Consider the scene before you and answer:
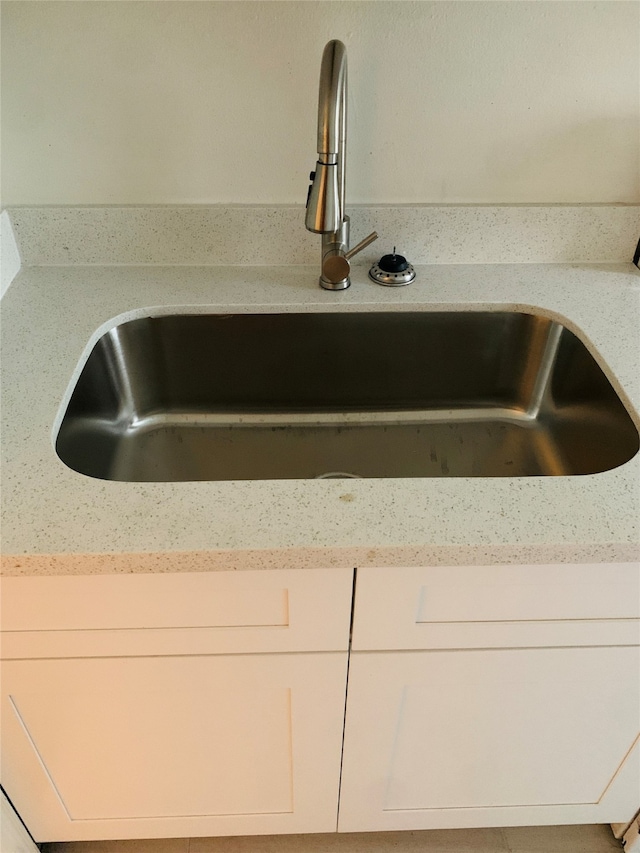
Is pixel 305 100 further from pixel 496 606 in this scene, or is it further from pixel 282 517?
pixel 496 606

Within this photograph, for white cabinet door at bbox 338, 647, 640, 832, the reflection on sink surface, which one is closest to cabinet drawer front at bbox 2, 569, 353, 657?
white cabinet door at bbox 338, 647, 640, 832

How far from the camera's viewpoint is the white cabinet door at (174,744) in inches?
36.0

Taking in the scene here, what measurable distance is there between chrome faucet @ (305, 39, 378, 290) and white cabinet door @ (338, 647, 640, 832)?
0.63m

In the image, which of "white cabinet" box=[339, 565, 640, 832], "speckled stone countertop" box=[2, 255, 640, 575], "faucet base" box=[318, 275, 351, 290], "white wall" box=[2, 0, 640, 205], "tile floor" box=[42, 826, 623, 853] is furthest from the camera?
"tile floor" box=[42, 826, 623, 853]

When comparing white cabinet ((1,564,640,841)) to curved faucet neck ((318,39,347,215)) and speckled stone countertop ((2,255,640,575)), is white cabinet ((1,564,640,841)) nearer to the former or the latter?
speckled stone countertop ((2,255,640,575))

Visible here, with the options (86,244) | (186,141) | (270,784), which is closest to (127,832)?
(270,784)

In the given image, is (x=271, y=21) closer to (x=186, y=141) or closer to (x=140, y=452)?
(x=186, y=141)

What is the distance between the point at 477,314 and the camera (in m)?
1.18

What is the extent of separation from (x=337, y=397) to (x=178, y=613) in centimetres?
55

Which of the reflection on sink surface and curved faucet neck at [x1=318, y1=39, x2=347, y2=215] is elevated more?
curved faucet neck at [x1=318, y1=39, x2=347, y2=215]

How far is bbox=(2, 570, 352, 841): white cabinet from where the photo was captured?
0.83 meters

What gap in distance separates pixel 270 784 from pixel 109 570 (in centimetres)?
56

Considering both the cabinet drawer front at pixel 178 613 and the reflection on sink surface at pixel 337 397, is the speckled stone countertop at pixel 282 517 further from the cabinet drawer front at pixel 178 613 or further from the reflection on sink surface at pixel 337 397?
the reflection on sink surface at pixel 337 397

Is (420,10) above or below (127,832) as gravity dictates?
above
